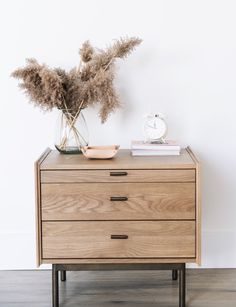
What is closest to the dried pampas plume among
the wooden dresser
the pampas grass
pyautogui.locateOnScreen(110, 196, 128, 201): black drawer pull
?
the pampas grass

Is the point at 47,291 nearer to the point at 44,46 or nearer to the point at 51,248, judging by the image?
the point at 51,248

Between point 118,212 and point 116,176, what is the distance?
0.50ft

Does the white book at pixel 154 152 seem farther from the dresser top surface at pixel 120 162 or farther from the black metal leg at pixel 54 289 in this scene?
the black metal leg at pixel 54 289

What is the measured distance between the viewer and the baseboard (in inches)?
119

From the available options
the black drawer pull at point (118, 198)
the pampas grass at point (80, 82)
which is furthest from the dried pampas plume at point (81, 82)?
the black drawer pull at point (118, 198)

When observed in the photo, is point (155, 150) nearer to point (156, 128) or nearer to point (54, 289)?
point (156, 128)

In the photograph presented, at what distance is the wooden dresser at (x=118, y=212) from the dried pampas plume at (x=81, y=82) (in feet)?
0.98

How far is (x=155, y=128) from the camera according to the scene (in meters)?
2.76

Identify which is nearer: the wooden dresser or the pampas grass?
the wooden dresser

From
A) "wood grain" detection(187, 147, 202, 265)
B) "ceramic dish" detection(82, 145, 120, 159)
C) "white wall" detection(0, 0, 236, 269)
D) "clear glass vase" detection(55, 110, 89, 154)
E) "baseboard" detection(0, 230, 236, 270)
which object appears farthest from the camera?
"baseboard" detection(0, 230, 236, 270)

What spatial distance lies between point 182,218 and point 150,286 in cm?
47

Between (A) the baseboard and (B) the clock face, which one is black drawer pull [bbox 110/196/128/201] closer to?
(B) the clock face

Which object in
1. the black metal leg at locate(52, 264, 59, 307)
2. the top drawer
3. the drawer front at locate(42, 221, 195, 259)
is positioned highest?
the top drawer

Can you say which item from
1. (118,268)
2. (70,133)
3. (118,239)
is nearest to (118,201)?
(118,239)
